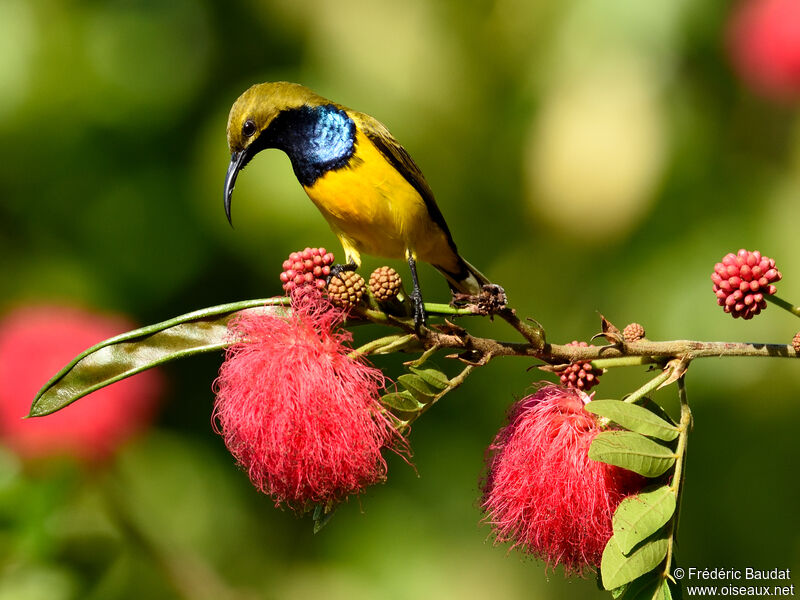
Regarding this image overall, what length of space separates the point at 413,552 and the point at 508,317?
2.15 m

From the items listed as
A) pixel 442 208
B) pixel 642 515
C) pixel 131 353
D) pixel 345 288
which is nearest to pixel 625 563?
pixel 642 515

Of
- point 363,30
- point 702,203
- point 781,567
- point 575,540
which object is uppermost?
point 363,30

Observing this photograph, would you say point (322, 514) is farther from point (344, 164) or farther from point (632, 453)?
point (344, 164)

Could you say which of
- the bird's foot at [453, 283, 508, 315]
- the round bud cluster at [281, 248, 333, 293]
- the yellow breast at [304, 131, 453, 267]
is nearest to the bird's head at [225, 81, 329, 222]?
the yellow breast at [304, 131, 453, 267]

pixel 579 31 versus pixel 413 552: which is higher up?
pixel 579 31

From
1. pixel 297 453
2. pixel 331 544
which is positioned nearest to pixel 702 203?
pixel 331 544

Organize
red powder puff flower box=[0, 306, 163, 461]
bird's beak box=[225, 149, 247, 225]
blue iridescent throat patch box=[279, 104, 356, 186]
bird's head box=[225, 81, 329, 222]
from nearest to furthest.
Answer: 1. bird's beak box=[225, 149, 247, 225]
2. bird's head box=[225, 81, 329, 222]
3. blue iridescent throat patch box=[279, 104, 356, 186]
4. red powder puff flower box=[0, 306, 163, 461]

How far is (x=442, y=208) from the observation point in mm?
3342

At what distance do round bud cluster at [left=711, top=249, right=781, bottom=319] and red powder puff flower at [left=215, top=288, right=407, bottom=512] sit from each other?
543mm

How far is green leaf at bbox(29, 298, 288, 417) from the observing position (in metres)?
1.30

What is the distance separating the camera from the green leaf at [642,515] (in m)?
1.26

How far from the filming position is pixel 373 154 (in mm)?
2145

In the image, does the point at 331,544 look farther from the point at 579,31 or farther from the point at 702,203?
the point at 579,31

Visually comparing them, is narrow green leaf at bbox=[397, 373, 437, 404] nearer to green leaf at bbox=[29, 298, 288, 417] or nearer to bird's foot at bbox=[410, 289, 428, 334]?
bird's foot at bbox=[410, 289, 428, 334]
